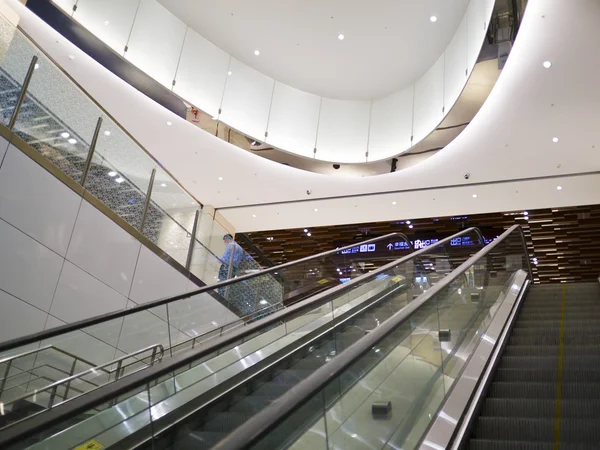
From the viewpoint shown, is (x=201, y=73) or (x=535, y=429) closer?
(x=535, y=429)

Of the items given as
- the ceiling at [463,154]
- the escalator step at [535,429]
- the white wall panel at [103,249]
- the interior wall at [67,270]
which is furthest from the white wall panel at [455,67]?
the escalator step at [535,429]

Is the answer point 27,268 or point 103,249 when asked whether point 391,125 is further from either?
point 27,268

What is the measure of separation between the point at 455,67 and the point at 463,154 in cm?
189

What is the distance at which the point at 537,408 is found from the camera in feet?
12.1

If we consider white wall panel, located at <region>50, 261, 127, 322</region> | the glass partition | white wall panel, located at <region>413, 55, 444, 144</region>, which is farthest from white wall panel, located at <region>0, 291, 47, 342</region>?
white wall panel, located at <region>413, 55, 444, 144</region>

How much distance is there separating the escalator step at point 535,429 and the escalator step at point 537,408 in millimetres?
221

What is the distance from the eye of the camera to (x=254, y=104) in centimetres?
1220

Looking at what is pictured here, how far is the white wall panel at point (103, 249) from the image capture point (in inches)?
232

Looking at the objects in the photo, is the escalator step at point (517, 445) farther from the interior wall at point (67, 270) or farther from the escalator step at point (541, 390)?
the interior wall at point (67, 270)

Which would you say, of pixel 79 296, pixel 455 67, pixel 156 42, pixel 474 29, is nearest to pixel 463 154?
pixel 455 67

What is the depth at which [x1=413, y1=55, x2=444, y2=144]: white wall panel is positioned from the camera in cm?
1089

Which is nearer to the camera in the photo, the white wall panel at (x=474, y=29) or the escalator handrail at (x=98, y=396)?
the escalator handrail at (x=98, y=396)

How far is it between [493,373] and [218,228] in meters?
5.75

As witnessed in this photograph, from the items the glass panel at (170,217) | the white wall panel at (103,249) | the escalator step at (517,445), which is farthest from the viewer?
the glass panel at (170,217)
